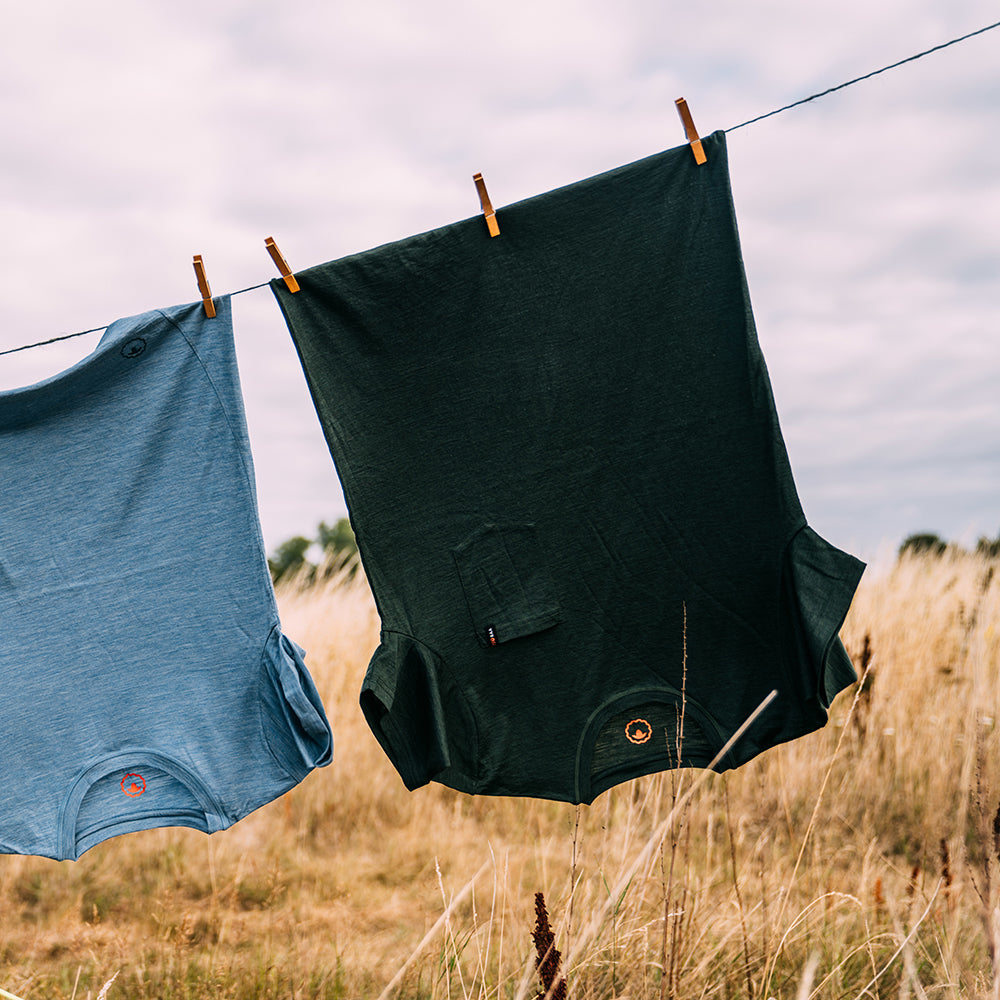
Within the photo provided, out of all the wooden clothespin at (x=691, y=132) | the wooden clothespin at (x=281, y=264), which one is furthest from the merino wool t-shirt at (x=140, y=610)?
the wooden clothespin at (x=691, y=132)

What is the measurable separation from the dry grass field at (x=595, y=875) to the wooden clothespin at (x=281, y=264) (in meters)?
1.39

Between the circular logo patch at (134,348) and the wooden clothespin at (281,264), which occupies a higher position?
the wooden clothespin at (281,264)

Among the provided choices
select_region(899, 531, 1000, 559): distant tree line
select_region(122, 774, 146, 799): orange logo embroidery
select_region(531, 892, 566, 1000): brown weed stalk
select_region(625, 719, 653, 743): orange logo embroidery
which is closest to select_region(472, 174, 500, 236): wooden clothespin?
select_region(625, 719, 653, 743): orange logo embroidery

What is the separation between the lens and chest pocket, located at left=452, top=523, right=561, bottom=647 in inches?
73.9

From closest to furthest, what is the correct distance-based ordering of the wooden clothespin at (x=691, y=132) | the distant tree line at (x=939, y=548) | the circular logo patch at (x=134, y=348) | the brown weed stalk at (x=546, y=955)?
the brown weed stalk at (x=546, y=955)
the wooden clothespin at (x=691, y=132)
the circular logo patch at (x=134, y=348)
the distant tree line at (x=939, y=548)

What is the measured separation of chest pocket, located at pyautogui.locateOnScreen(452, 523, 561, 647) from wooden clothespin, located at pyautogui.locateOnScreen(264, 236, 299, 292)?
2.22ft

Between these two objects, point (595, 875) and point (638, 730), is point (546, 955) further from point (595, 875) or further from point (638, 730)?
point (595, 875)

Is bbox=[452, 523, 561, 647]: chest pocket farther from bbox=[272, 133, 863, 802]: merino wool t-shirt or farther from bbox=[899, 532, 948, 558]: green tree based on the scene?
bbox=[899, 532, 948, 558]: green tree

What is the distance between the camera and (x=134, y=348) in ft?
6.57

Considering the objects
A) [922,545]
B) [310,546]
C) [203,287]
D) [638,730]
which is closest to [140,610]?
[203,287]

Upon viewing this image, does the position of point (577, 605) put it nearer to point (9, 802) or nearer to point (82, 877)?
point (9, 802)

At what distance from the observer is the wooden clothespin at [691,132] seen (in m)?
1.84

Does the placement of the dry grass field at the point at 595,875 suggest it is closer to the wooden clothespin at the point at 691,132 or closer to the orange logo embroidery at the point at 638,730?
the orange logo embroidery at the point at 638,730

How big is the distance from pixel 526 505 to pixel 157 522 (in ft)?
2.74
